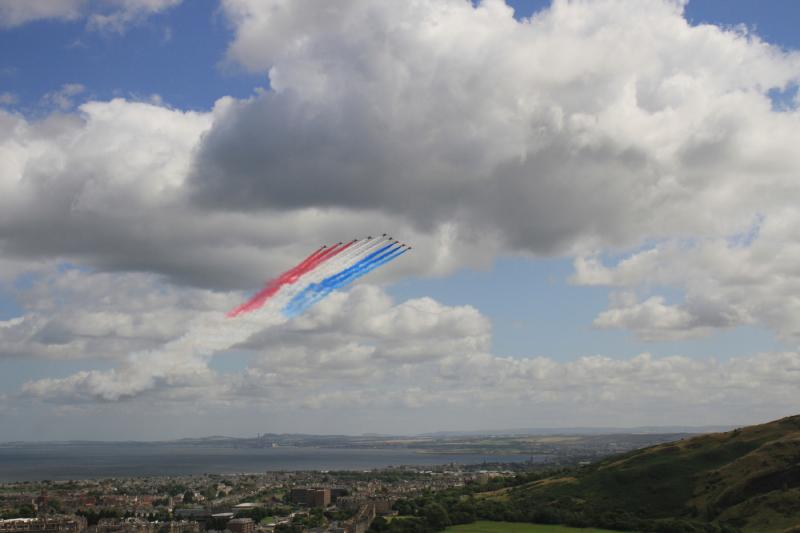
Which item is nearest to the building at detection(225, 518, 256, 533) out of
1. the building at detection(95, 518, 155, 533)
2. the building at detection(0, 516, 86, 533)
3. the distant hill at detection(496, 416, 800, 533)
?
the building at detection(95, 518, 155, 533)

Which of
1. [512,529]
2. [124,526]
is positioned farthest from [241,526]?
[512,529]

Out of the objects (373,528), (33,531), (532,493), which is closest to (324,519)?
(373,528)

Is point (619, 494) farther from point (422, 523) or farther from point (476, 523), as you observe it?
point (422, 523)

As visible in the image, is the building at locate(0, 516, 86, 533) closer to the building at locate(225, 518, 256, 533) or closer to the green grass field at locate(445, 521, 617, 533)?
the building at locate(225, 518, 256, 533)

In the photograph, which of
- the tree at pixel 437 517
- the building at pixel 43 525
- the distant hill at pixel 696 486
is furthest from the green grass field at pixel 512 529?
the building at pixel 43 525

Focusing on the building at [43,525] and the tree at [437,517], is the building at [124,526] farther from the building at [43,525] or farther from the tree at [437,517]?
the tree at [437,517]

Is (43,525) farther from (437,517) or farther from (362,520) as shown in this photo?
(437,517)
